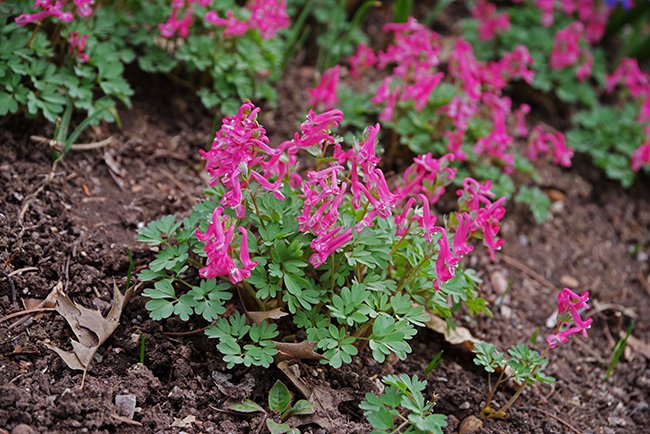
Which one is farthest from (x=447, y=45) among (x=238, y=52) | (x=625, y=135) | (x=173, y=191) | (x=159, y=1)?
Result: (x=173, y=191)

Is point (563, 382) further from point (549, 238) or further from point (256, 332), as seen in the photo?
point (256, 332)

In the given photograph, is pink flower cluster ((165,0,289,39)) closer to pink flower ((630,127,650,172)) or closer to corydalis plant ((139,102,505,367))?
corydalis plant ((139,102,505,367))

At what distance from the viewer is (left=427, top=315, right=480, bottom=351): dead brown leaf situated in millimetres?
2449

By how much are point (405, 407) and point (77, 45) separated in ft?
5.99

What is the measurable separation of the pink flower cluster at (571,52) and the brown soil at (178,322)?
2.26ft

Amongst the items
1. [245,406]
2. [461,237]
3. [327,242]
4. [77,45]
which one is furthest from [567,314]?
[77,45]

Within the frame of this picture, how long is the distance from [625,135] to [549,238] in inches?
32.7

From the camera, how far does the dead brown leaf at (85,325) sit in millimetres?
2049

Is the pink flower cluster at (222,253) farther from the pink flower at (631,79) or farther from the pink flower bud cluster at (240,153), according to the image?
the pink flower at (631,79)

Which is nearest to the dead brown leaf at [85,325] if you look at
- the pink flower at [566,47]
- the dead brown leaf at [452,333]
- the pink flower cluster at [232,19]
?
the dead brown leaf at [452,333]

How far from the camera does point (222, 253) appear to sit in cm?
184

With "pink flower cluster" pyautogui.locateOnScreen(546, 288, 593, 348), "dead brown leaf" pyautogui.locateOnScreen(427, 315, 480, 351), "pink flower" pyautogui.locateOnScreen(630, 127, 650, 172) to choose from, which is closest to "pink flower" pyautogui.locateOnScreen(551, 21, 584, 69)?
"pink flower" pyautogui.locateOnScreen(630, 127, 650, 172)

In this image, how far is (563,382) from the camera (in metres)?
2.59

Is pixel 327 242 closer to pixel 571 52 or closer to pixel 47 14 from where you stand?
pixel 47 14
